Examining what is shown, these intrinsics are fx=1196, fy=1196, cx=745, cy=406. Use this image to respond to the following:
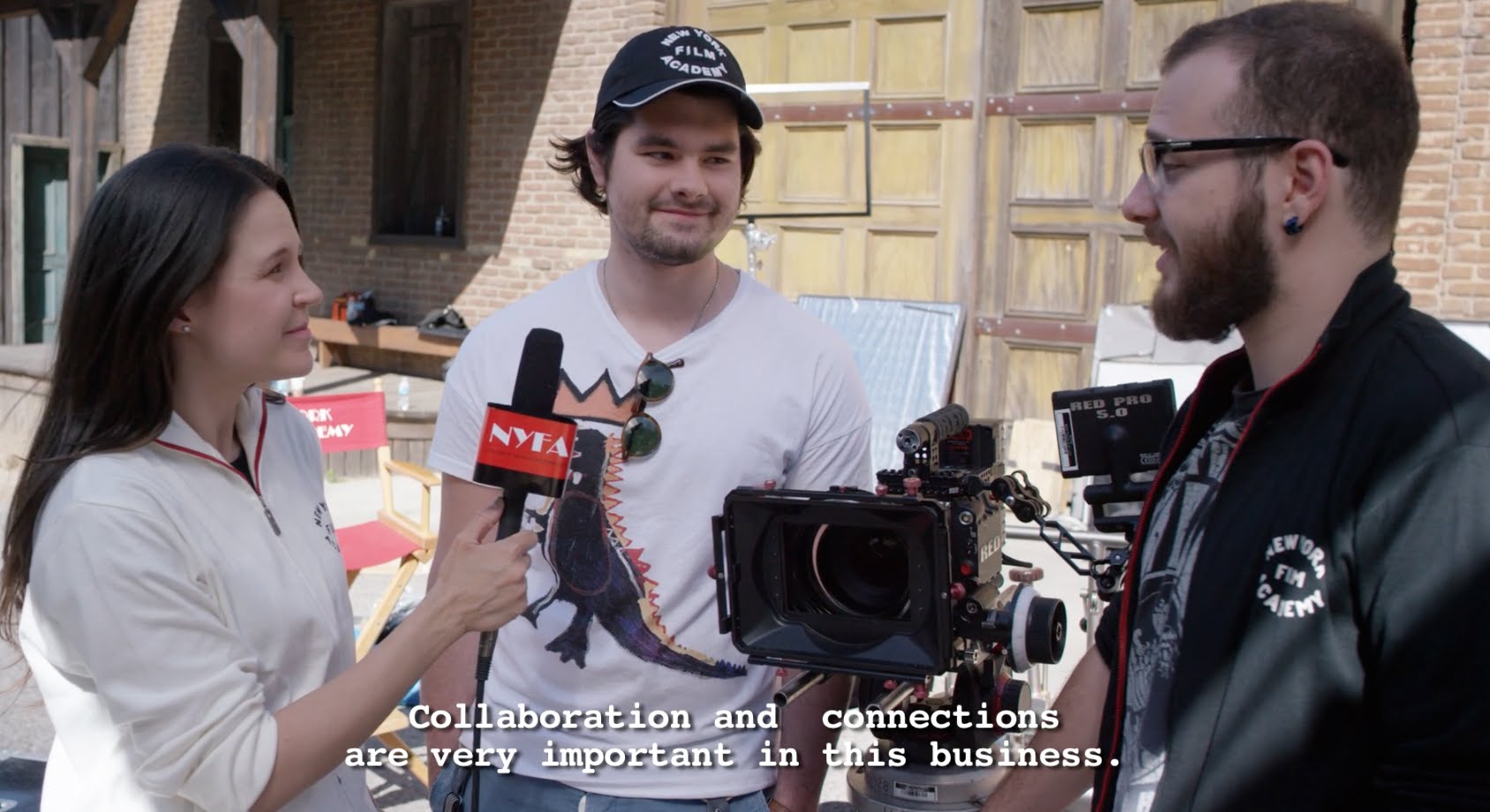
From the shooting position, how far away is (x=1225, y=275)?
1.34 m

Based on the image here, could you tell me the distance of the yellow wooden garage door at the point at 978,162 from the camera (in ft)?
21.8

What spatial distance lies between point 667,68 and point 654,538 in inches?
29.1

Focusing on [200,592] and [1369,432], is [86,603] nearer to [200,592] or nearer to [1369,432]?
[200,592]

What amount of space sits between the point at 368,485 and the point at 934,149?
4.43m

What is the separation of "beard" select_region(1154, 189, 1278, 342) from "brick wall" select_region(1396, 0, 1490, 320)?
4917mm

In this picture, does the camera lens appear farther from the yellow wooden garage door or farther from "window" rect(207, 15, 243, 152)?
"window" rect(207, 15, 243, 152)

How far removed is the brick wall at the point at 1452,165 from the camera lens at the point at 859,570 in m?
4.84

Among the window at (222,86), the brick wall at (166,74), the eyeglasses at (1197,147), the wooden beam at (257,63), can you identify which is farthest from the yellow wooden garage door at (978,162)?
the brick wall at (166,74)

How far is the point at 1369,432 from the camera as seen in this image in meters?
1.17

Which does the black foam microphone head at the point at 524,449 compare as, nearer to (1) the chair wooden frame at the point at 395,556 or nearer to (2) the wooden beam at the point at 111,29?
(1) the chair wooden frame at the point at 395,556

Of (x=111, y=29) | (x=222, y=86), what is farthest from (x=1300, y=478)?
(x=222, y=86)

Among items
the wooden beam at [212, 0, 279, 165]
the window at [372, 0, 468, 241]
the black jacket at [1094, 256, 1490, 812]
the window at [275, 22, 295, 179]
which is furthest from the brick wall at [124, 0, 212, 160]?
the black jacket at [1094, 256, 1490, 812]

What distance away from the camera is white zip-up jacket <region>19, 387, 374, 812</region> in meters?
1.40

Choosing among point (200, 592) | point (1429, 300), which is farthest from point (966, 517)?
point (1429, 300)
